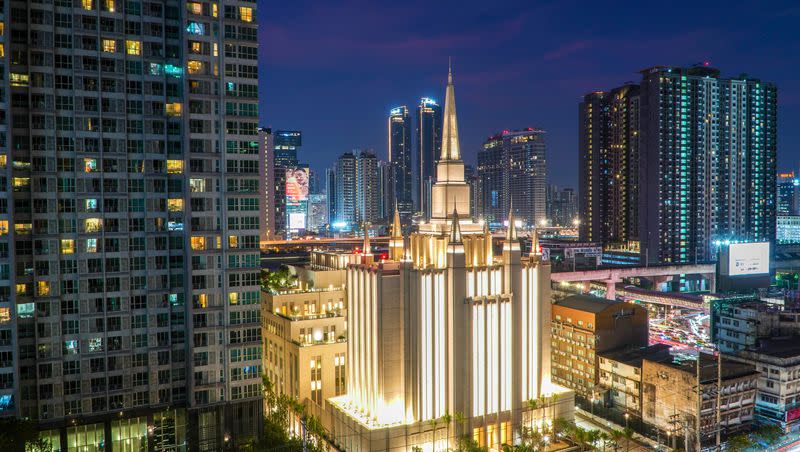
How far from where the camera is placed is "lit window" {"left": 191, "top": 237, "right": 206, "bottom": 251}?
55906 mm

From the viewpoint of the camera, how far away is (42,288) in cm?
5222

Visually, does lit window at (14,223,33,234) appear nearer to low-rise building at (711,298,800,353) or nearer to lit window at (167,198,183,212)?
lit window at (167,198,183,212)

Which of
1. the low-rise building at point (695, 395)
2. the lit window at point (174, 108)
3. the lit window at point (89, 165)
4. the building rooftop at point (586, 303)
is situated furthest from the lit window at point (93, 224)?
the low-rise building at point (695, 395)

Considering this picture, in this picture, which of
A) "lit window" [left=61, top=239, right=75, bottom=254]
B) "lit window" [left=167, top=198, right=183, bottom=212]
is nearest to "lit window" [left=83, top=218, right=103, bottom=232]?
"lit window" [left=61, top=239, right=75, bottom=254]

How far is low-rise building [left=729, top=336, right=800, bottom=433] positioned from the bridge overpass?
5558cm

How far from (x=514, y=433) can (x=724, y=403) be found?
23886mm

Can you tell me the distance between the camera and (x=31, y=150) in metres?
51.3

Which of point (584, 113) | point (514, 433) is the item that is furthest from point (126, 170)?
point (584, 113)

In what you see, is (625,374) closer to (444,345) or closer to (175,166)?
(444,345)

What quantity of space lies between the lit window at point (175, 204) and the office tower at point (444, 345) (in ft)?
57.7

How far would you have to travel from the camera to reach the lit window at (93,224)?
176 ft

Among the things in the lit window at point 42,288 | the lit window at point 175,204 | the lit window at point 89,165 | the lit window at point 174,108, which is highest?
the lit window at point 174,108

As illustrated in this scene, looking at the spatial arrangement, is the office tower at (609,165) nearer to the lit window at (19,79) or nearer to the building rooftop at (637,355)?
the building rooftop at (637,355)

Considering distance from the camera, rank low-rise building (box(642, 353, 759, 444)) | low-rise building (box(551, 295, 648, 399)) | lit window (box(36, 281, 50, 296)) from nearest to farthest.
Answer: lit window (box(36, 281, 50, 296))
low-rise building (box(642, 353, 759, 444))
low-rise building (box(551, 295, 648, 399))
